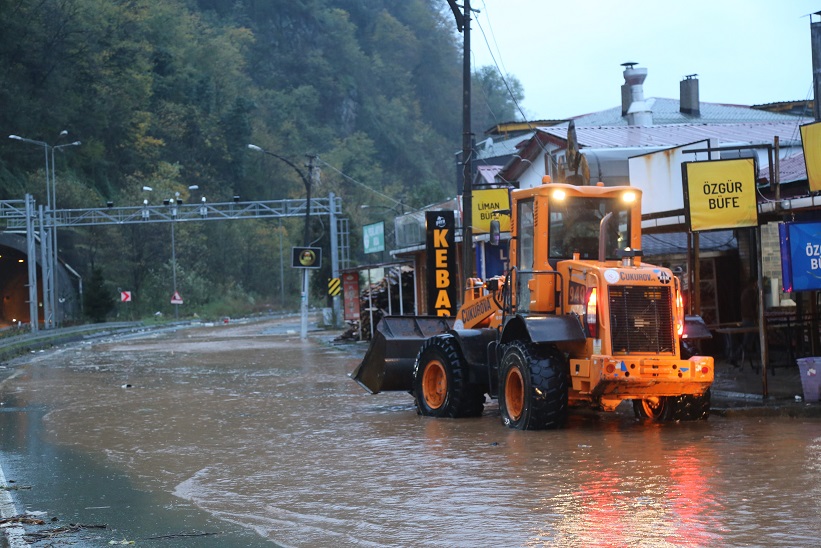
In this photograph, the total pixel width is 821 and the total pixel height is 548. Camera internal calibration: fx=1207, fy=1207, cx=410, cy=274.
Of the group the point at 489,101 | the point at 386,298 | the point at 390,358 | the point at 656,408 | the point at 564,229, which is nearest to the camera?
the point at 564,229

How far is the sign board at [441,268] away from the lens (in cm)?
2770

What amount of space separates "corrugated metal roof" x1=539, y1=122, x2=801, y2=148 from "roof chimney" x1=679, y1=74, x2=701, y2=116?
8.47 meters

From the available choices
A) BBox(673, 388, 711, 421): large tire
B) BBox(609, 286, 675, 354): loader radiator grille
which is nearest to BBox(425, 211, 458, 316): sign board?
BBox(673, 388, 711, 421): large tire

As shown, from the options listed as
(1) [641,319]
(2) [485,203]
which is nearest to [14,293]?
(2) [485,203]

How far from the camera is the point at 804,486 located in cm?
1041

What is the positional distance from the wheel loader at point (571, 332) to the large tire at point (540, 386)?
1cm

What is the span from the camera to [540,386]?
48.6ft

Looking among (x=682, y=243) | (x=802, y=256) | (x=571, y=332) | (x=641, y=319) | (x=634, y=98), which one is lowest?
(x=571, y=332)

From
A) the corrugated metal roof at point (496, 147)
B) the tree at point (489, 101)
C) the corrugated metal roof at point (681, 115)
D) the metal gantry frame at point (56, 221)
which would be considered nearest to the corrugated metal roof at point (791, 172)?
the corrugated metal roof at point (681, 115)

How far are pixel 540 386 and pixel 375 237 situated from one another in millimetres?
33567

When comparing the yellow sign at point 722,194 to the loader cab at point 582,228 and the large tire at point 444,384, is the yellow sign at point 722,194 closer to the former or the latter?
the loader cab at point 582,228

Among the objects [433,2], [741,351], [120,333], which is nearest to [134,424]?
[741,351]

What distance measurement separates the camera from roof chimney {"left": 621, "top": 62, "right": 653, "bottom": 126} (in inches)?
1674

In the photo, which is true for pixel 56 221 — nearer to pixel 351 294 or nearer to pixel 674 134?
pixel 351 294
